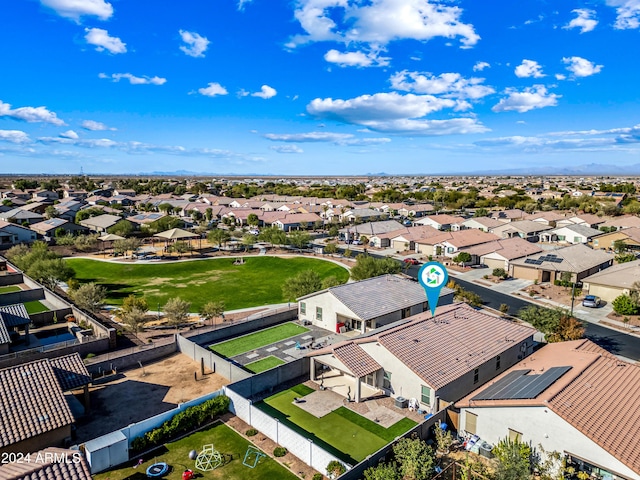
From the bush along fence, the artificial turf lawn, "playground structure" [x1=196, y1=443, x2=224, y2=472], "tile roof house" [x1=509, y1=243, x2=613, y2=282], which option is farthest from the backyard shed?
"tile roof house" [x1=509, y1=243, x2=613, y2=282]

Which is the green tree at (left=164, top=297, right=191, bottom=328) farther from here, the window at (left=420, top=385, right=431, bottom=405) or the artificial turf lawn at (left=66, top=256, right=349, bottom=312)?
the window at (left=420, top=385, right=431, bottom=405)

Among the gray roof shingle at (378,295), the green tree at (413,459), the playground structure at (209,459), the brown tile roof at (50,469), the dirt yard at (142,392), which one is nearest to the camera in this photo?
the brown tile roof at (50,469)

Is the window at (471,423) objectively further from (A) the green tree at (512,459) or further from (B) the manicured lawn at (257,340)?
(B) the manicured lawn at (257,340)

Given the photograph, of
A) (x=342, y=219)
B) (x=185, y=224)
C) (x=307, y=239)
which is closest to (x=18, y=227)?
(x=185, y=224)

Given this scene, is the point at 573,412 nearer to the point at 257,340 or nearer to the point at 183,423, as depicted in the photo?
the point at 183,423

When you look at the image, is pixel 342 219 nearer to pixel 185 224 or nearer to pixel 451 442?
pixel 185 224

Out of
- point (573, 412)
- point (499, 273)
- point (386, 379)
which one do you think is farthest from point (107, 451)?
point (499, 273)

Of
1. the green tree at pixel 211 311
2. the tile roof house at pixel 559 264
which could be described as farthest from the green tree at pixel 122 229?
the tile roof house at pixel 559 264
